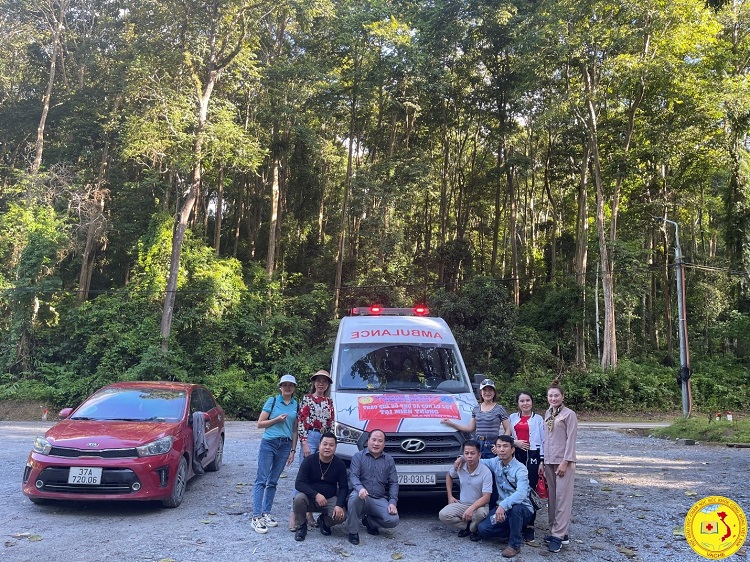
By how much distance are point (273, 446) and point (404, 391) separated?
6.31 ft

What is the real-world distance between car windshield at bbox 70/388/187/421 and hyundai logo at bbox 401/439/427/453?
119 inches

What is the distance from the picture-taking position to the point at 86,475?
258 inches

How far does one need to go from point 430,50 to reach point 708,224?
2192 centimetres

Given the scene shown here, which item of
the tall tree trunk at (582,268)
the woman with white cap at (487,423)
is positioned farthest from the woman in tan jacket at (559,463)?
the tall tree trunk at (582,268)

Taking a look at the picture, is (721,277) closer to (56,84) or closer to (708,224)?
(708,224)

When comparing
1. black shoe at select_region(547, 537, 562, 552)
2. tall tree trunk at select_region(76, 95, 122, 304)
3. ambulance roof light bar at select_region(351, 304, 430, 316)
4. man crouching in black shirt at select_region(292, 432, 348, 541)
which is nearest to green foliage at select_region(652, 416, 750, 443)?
ambulance roof light bar at select_region(351, 304, 430, 316)

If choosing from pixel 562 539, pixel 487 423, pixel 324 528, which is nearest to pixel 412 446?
pixel 487 423

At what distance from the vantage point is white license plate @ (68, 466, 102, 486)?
6551mm

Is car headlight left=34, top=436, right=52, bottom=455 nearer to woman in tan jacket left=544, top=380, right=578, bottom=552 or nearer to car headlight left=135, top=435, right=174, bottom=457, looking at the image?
car headlight left=135, top=435, right=174, bottom=457

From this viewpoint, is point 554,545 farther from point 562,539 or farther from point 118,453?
point 118,453

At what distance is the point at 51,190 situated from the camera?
25.8 meters

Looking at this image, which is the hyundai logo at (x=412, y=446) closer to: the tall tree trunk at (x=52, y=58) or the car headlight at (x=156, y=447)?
the car headlight at (x=156, y=447)

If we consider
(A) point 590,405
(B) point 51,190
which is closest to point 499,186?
(A) point 590,405

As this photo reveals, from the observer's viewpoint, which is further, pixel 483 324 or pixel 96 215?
pixel 96 215
